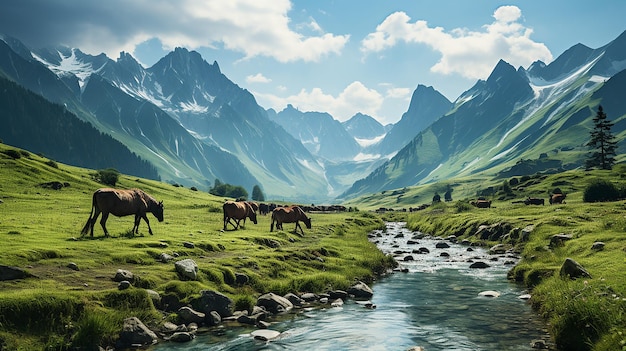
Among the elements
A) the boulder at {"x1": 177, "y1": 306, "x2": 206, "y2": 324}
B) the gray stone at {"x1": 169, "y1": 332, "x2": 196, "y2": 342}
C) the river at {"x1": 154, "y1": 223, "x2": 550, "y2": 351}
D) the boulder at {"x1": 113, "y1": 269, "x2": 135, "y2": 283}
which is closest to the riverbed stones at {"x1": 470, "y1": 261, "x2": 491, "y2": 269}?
the river at {"x1": 154, "y1": 223, "x2": 550, "y2": 351}

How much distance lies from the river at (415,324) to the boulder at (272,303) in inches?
42.6

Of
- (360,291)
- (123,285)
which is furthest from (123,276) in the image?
(360,291)

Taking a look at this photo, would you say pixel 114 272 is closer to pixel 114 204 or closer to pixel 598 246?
pixel 114 204

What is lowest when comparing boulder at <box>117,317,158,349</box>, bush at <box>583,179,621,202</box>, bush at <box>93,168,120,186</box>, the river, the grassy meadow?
the river

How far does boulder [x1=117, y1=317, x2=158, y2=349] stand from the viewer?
61.5 feet

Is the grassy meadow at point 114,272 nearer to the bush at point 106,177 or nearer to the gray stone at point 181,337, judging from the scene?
the gray stone at point 181,337

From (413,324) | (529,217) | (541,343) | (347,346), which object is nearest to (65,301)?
(347,346)

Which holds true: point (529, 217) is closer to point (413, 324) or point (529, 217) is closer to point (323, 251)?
point (323, 251)

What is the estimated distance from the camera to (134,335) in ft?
62.4

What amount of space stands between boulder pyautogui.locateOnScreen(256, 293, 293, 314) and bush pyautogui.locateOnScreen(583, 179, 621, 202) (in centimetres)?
7654

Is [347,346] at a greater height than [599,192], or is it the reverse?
[599,192]

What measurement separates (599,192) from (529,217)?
28138mm

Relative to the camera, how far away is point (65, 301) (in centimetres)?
1900

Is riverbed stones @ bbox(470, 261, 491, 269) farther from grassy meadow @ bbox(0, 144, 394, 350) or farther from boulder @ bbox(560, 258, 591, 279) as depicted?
boulder @ bbox(560, 258, 591, 279)
